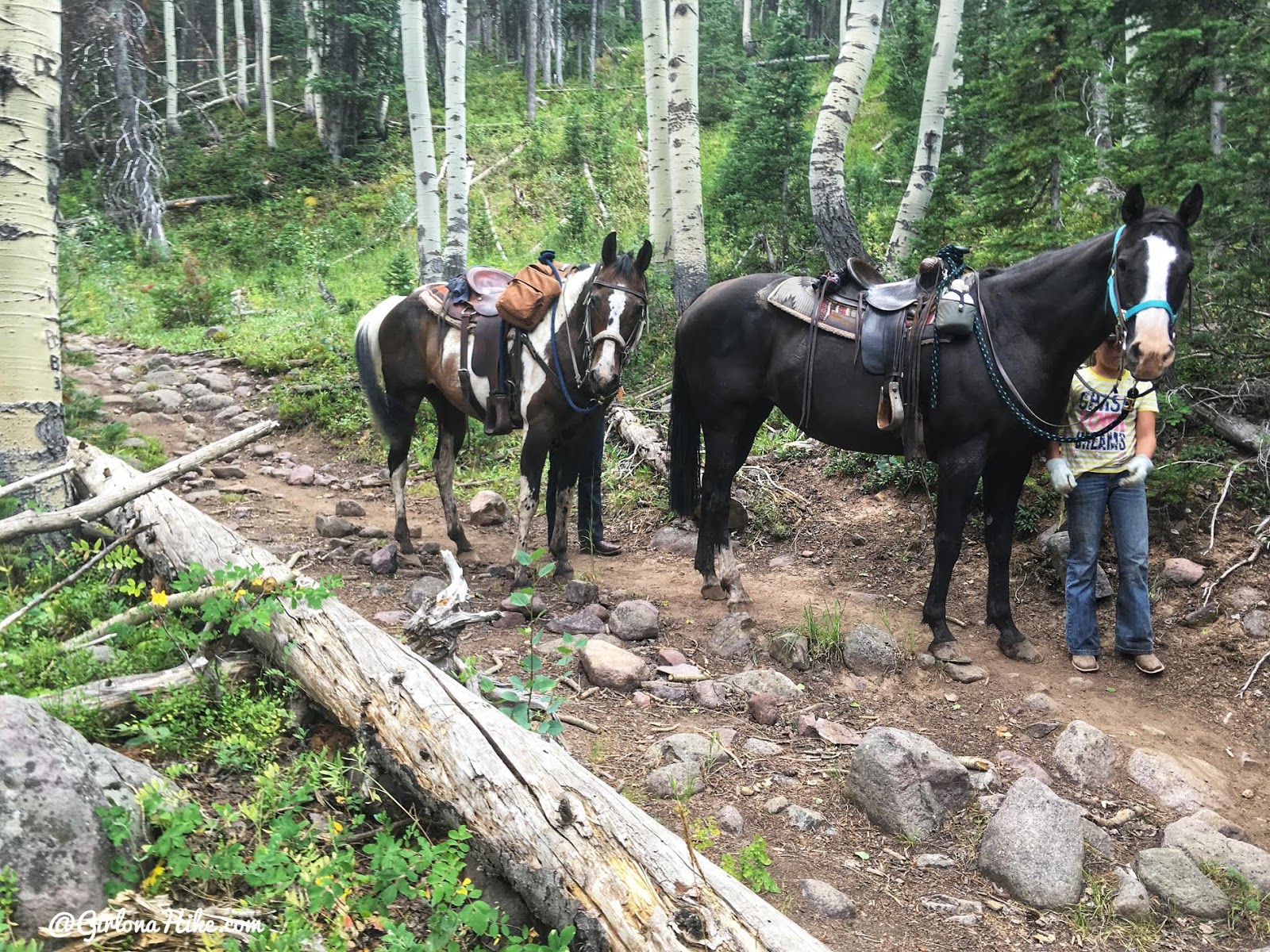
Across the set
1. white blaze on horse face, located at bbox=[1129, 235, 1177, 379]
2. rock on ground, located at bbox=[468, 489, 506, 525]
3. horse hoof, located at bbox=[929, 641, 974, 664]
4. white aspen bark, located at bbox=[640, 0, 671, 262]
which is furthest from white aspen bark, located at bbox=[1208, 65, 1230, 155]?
rock on ground, located at bbox=[468, 489, 506, 525]

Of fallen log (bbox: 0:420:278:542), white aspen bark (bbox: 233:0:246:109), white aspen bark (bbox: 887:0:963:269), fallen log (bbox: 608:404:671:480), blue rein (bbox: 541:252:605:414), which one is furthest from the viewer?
white aspen bark (bbox: 233:0:246:109)

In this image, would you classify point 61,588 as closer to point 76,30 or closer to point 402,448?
point 402,448

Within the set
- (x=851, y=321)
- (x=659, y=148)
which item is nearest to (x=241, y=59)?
(x=659, y=148)

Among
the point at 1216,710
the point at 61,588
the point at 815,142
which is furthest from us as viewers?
the point at 815,142

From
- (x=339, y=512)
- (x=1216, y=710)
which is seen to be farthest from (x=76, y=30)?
(x=1216, y=710)

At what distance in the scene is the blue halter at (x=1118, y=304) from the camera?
4.24 metres

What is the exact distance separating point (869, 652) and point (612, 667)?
1.58 m

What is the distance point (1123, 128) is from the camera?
7973mm

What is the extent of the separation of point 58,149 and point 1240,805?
7.07 meters

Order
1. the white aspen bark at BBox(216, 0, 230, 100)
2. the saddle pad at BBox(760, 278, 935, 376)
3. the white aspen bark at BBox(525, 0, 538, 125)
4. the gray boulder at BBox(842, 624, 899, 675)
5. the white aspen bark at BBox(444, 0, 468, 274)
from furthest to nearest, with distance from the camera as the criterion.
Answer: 1. the white aspen bark at BBox(525, 0, 538, 125)
2. the white aspen bark at BBox(216, 0, 230, 100)
3. the white aspen bark at BBox(444, 0, 468, 274)
4. the saddle pad at BBox(760, 278, 935, 376)
5. the gray boulder at BBox(842, 624, 899, 675)

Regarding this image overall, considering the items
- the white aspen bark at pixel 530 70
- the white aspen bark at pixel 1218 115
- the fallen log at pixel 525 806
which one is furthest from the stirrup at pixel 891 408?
the white aspen bark at pixel 530 70

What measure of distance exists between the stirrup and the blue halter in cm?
122

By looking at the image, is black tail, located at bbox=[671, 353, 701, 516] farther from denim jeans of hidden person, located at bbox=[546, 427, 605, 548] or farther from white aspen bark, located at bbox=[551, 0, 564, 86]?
white aspen bark, located at bbox=[551, 0, 564, 86]

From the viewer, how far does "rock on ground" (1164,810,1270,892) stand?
340 centimetres
